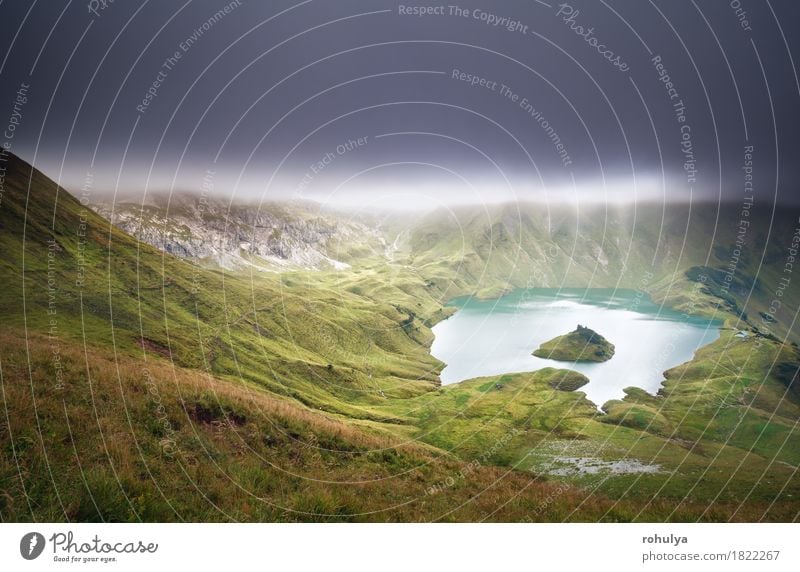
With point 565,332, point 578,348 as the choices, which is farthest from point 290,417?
point 565,332

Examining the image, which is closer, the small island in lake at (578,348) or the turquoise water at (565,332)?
the turquoise water at (565,332)

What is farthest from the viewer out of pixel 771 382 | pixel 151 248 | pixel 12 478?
pixel 771 382

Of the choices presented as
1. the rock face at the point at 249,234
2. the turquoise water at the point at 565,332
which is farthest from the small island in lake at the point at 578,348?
the rock face at the point at 249,234

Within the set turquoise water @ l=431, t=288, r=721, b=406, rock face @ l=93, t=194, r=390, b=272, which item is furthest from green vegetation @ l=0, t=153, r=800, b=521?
rock face @ l=93, t=194, r=390, b=272

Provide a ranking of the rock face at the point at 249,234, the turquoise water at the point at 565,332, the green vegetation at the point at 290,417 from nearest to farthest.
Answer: the green vegetation at the point at 290,417, the turquoise water at the point at 565,332, the rock face at the point at 249,234

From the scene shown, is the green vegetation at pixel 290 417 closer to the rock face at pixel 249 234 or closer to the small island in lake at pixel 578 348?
the small island in lake at pixel 578 348

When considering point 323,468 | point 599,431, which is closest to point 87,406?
point 323,468

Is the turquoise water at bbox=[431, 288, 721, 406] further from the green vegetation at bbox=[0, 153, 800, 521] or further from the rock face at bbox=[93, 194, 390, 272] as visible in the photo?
the rock face at bbox=[93, 194, 390, 272]

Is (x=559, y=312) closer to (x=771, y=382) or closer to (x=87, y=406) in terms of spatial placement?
(x=771, y=382)
